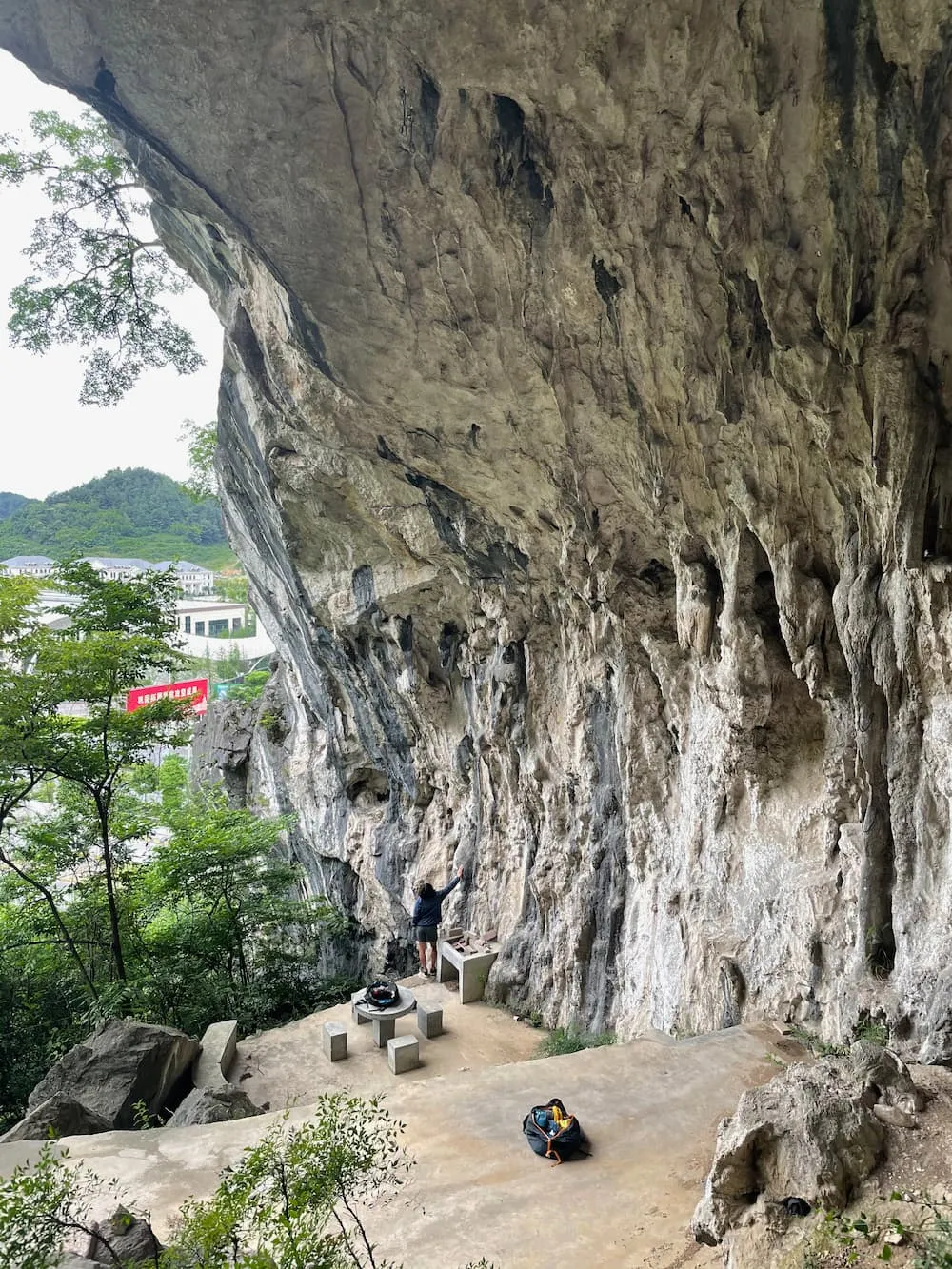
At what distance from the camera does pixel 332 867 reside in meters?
17.8

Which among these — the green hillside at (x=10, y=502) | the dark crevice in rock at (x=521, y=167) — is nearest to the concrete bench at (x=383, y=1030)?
the dark crevice in rock at (x=521, y=167)

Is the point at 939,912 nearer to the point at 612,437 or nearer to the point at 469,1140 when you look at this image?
the point at 469,1140

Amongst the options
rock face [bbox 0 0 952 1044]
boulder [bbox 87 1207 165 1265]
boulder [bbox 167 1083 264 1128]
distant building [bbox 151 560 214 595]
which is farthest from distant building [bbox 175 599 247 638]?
boulder [bbox 87 1207 165 1265]

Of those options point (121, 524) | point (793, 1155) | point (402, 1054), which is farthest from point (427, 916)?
point (121, 524)

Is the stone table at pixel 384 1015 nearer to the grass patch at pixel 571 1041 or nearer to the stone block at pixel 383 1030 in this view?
the stone block at pixel 383 1030

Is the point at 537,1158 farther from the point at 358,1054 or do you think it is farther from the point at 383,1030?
the point at 358,1054

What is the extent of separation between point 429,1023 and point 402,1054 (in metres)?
1.03

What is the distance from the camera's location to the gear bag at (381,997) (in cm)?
967

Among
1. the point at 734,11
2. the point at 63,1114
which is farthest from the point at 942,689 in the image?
the point at 63,1114

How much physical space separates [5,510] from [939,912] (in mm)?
71861

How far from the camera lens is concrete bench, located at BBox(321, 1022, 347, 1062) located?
912 centimetres

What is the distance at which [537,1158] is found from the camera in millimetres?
4816

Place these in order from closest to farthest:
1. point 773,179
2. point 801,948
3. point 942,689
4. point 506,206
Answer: point 773,179 → point 942,689 → point 506,206 → point 801,948

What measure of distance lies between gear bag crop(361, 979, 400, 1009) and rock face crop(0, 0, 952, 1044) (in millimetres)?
2128
